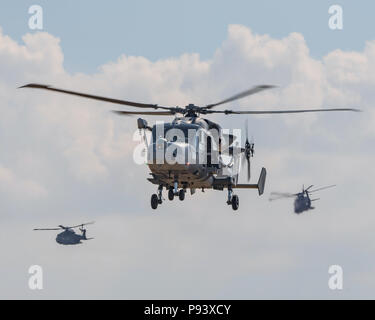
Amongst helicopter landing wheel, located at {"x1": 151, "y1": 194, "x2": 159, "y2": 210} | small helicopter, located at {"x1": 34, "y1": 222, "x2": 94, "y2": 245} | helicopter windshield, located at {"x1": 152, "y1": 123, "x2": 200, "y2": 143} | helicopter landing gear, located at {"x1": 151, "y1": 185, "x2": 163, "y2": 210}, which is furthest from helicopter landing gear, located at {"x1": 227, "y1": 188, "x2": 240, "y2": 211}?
small helicopter, located at {"x1": 34, "y1": 222, "x2": 94, "y2": 245}

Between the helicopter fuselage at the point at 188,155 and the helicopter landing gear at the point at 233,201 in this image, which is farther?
the helicopter landing gear at the point at 233,201

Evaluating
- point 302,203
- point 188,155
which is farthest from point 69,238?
point 188,155

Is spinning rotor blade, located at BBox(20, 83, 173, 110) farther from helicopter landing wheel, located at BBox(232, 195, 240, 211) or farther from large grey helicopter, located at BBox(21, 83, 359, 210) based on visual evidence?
helicopter landing wheel, located at BBox(232, 195, 240, 211)

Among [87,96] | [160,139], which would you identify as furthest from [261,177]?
[87,96]

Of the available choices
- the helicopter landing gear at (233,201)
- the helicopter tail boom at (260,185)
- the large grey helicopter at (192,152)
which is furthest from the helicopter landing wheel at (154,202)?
the helicopter tail boom at (260,185)

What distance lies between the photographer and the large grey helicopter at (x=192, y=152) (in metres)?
56.2

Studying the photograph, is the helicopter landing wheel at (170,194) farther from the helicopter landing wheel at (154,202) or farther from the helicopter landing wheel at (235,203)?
the helicopter landing wheel at (235,203)

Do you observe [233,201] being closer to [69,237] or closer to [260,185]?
[260,185]

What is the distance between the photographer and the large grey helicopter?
184ft

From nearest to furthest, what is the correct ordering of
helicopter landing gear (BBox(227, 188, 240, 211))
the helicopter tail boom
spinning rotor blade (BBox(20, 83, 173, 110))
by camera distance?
spinning rotor blade (BBox(20, 83, 173, 110)) → helicopter landing gear (BBox(227, 188, 240, 211)) → the helicopter tail boom

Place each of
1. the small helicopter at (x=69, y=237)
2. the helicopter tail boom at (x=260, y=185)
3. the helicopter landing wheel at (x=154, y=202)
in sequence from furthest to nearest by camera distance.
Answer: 1. the small helicopter at (x=69, y=237)
2. the helicopter tail boom at (x=260, y=185)
3. the helicopter landing wheel at (x=154, y=202)

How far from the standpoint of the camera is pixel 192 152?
58062mm
